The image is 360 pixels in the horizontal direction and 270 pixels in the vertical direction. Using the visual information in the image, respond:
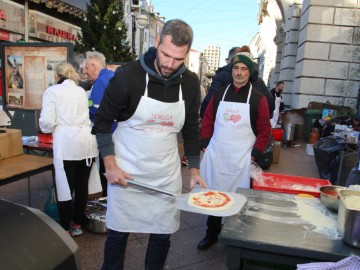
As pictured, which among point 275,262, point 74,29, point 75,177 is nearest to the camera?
point 275,262

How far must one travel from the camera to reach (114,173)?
2131mm

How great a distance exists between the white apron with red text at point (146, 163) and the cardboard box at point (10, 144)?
69.6 inches

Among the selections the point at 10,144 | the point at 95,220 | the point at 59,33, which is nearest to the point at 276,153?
the point at 95,220

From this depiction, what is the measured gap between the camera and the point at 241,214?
1804 millimetres

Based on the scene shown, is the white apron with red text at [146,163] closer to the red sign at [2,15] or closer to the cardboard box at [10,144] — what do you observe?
the cardboard box at [10,144]

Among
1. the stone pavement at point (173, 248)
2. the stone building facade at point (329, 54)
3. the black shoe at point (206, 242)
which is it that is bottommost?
the stone pavement at point (173, 248)

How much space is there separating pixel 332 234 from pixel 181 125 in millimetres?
1175

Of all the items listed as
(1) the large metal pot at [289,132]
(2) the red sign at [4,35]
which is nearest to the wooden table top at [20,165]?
(1) the large metal pot at [289,132]

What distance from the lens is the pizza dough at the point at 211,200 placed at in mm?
1853

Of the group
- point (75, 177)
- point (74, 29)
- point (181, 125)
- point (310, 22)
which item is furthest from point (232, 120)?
point (74, 29)

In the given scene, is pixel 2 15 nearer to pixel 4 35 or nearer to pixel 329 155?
pixel 4 35

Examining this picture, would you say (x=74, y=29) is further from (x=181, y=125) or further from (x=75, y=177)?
(x=181, y=125)

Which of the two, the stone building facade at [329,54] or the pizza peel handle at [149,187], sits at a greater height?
the stone building facade at [329,54]

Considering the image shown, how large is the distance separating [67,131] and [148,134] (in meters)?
1.39
